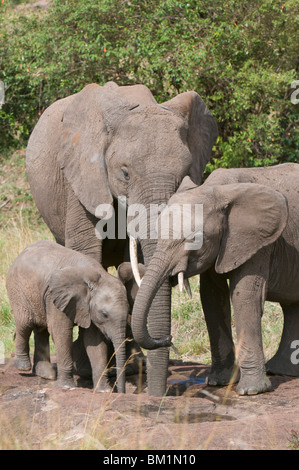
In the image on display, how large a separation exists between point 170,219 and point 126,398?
1.29m

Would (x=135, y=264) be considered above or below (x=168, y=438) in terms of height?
above

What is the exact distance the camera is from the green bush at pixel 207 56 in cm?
1396

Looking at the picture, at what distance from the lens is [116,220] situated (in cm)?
827

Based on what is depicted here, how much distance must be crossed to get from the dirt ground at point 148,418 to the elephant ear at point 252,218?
1.12 m

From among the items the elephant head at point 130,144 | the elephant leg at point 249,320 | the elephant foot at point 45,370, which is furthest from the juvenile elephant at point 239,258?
the elephant foot at point 45,370

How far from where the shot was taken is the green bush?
1396cm

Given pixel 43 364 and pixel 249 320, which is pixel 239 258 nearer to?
pixel 249 320

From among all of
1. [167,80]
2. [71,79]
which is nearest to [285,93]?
[167,80]

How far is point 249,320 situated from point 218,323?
60 centimetres

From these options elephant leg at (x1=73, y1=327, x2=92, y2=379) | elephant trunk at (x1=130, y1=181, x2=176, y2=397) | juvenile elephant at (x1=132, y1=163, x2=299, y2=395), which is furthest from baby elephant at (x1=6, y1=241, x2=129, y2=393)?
juvenile elephant at (x1=132, y1=163, x2=299, y2=395)

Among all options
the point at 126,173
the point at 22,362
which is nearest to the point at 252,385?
the point at 126,173

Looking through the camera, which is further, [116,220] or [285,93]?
[285,93]
